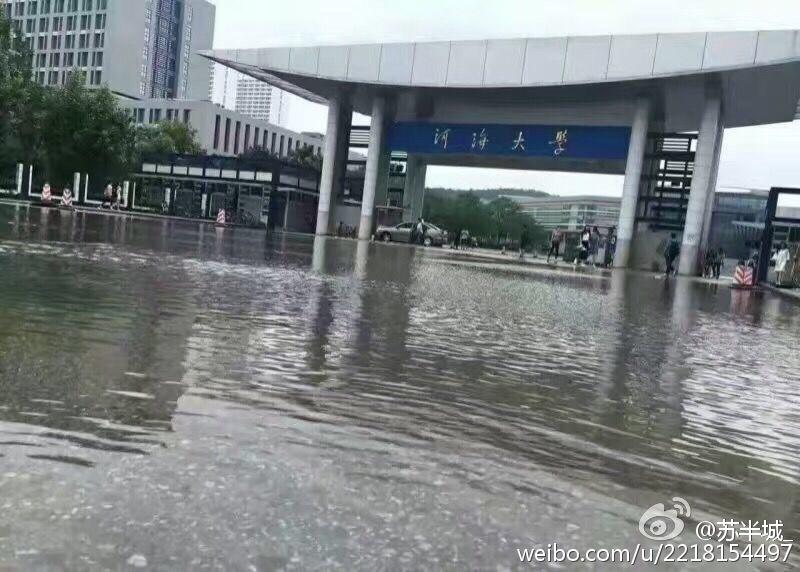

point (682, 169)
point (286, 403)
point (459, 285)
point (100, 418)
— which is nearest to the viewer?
point (100, 418)

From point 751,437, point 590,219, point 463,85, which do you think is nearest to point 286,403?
point 751,437

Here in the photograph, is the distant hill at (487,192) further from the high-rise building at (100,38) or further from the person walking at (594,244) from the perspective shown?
the high-rise building at (100,38)

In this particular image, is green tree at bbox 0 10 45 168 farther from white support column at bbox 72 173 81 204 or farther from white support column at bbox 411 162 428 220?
white support column at bbox 411 162 428 220

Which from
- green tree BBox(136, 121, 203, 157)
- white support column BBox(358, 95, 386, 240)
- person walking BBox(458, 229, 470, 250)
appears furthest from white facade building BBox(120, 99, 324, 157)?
white support column BBox(358, 95, 386, 240)

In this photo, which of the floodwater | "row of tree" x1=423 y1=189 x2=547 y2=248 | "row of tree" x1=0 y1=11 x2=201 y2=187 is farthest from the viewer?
"row of tree" x1=423 y1=189 x2=547 y2=248

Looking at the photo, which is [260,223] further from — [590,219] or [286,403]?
[286,403]

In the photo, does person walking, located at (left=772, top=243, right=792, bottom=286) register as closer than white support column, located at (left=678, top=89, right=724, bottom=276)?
Yes

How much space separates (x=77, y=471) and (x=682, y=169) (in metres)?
41.3

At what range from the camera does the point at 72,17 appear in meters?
114

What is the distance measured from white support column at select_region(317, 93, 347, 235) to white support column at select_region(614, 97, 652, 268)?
62.5 feet

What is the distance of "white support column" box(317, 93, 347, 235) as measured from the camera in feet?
162

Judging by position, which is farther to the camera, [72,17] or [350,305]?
[72,17]

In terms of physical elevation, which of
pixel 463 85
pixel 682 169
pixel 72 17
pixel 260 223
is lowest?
pixel 260 223

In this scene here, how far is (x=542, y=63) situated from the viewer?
128 ft
